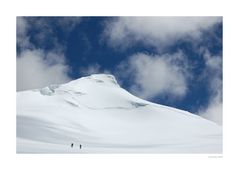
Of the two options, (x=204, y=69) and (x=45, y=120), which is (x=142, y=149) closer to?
(x=204, y=69)

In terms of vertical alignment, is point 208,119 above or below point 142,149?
above

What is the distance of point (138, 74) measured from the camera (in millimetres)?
17547

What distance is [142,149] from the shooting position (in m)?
16.0

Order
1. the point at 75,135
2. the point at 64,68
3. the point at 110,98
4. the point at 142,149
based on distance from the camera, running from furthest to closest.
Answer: the point at 110,98
the point at 75,135
the point at 64,68
the point at 142,149

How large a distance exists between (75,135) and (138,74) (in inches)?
146

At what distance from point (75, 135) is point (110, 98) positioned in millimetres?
9330

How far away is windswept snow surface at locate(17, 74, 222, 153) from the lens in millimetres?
16156

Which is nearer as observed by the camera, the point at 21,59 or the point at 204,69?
the point at 21,59

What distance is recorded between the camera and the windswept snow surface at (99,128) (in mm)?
16156

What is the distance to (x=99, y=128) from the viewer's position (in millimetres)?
19547
